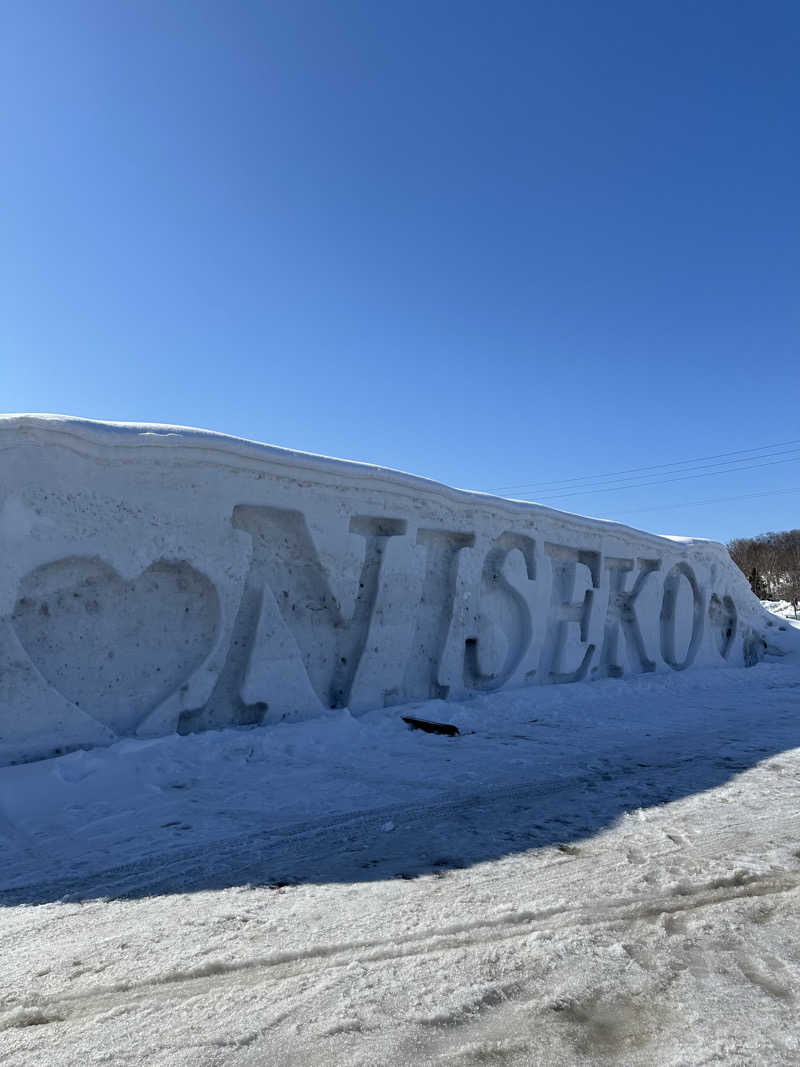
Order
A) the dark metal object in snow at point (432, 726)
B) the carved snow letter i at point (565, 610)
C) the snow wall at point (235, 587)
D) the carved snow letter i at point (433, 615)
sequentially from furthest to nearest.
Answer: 1. the carved snow letter i at point (565, 610)
2. the carved snow letter i at point (433, 615)
3. the dark metal object in snow at point (432, 726)
4. the snow wall at point (235, 587)

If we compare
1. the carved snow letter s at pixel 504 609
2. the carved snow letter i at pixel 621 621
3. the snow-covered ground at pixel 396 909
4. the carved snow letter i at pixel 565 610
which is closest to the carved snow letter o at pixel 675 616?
the carved snow letter i at pixel 621 621


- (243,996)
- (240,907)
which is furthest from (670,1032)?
(240,907)

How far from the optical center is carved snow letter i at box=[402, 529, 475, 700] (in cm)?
724

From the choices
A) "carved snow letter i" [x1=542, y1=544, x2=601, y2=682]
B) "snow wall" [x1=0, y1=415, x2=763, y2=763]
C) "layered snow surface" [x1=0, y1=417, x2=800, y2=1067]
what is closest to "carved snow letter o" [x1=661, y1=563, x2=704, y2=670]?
"layered snow surface" [x1=0, y1=417, x2=800, y2=1067]

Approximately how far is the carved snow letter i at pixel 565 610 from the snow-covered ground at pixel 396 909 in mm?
3960

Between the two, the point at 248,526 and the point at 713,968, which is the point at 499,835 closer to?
the point at 713,968

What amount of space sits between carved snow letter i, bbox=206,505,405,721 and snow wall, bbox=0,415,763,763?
1cm

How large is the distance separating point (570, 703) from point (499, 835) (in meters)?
4.68

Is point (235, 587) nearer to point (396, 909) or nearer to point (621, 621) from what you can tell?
point (396, 909)

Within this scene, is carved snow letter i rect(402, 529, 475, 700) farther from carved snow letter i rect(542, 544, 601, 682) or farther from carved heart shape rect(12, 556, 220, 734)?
carved heart shape rect(12, 556, 220, 734)

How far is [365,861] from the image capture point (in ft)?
9.48

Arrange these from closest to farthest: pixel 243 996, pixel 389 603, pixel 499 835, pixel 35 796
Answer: pixel 243 996
pixel 499 835
pixel 35 796
pixel 389 603

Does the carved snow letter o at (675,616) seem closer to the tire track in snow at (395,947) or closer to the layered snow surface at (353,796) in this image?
the layered snow surface at (353,796)

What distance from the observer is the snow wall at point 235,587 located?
477cm
